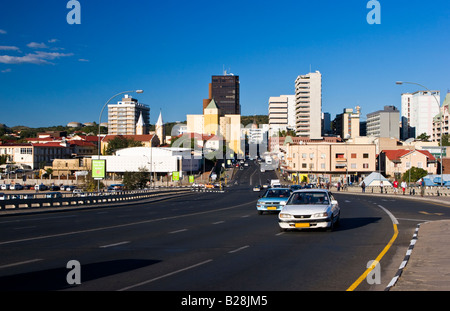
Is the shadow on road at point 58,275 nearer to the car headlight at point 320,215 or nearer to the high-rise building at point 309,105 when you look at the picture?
the car headlight at point 320,215

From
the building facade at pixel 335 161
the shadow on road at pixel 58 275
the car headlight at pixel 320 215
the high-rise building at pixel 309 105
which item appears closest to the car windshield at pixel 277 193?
the car headlight at pixel 320 215

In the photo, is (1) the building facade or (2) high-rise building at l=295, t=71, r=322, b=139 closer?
(1) the building facade

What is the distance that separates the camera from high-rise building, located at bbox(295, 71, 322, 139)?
187 meters

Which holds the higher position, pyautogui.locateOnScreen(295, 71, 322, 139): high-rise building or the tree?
pyautogui.locateOnScreen(295, 71, 322, 139): high-rise building

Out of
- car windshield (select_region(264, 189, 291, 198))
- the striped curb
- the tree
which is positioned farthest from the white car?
the tree

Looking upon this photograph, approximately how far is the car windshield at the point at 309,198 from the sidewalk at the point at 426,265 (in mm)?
3503

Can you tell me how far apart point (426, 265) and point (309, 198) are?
8262 millimetres

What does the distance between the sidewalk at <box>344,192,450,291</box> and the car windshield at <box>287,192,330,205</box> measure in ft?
11.5

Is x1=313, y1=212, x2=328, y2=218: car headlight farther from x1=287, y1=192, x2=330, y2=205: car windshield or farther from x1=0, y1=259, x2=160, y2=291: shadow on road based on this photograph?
x1=0, y1=259, x2=160, y2=291: shadow on road

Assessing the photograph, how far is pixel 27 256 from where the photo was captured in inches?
553

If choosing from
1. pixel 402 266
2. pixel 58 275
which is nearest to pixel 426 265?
pixel 402 266

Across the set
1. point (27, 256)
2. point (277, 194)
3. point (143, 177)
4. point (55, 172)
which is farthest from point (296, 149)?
point (27, 256)

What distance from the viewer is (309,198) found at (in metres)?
19.9
